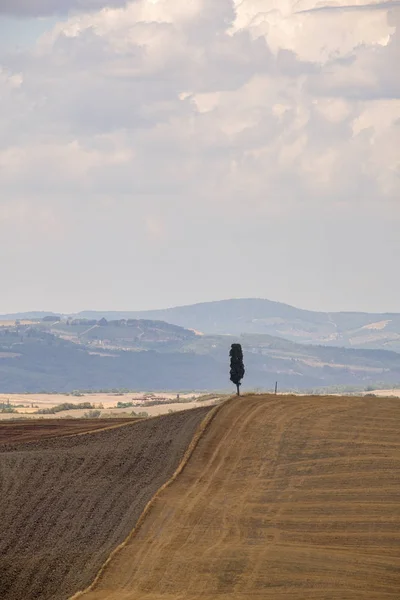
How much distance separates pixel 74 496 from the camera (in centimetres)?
5781

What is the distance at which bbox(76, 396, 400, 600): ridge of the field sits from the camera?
4453 cm

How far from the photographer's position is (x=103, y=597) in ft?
141

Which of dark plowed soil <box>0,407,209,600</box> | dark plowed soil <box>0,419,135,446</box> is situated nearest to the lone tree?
dark plowed soil <box>0,407,209,600</box>

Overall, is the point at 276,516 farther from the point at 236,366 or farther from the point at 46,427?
the point at 46,427

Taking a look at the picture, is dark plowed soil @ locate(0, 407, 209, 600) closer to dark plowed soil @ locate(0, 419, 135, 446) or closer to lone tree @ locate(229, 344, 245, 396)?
dark plowed soil @ locate(0, 419, 135, 446)

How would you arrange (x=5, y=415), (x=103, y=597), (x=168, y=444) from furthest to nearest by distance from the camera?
(x=5, y=415) → (x=168, y=444) → (x=103, y=597)

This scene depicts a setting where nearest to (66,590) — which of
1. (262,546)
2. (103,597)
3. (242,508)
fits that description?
(103,597)

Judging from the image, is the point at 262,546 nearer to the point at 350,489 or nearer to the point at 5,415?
the point at 350,489

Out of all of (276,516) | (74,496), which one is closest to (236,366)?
(74,496)

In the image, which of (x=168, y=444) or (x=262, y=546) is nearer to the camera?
(x=262, y=546)

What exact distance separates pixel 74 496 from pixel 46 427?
882 inches

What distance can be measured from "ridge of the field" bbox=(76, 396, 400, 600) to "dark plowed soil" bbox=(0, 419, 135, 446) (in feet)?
29.6

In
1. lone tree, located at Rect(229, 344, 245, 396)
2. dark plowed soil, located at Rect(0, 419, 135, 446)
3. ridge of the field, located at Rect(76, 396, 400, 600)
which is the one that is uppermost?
lone tree, located at Rect(229, 344, 245, 396)

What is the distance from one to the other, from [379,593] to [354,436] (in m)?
23.3
